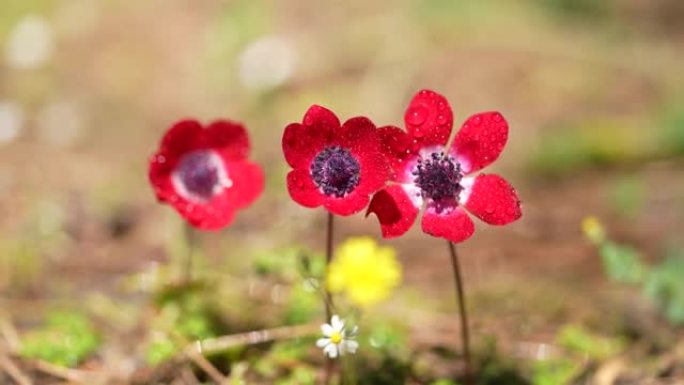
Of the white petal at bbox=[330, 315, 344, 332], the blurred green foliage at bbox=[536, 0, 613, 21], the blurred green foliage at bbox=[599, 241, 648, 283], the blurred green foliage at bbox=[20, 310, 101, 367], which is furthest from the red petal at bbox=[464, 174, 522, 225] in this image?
the blurred green foliage at bbox=[536, 0, 613, 21]

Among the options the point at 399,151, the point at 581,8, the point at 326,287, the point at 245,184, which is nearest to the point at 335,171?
the point at 399,151

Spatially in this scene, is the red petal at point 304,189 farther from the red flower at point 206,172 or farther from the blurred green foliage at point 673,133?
the blurred green foliage at point 673,133

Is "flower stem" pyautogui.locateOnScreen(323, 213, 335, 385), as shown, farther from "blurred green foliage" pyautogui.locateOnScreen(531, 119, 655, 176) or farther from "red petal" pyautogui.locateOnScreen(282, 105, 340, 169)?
"blurred green foliage" pyautogui.locateOnScreen(531, 119, 655, 176)

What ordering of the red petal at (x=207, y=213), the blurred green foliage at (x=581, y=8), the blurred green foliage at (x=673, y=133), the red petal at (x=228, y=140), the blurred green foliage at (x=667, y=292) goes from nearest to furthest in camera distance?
the red petal at (x=207, y=213) → the red petal at (x=228, y=140) → the blurred green foliage at (x=667, y=292) → the blurred green foliage at (x=673, y=133) → the blurred green foliage at (x=581, y=8)

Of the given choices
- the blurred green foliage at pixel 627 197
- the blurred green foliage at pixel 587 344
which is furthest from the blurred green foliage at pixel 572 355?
the blurred green foliage at pixel 627 197

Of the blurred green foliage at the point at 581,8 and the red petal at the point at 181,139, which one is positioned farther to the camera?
the blurred green foliage at the point at 581,8

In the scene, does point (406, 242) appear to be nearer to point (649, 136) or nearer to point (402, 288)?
point (402, 288)

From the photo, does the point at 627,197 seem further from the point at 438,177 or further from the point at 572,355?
the point at 438,177
